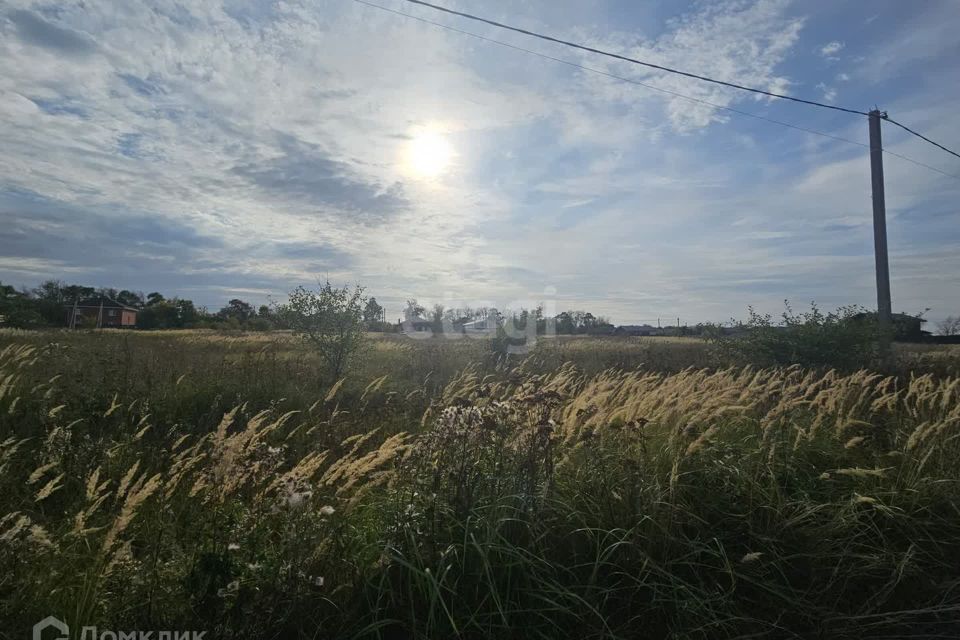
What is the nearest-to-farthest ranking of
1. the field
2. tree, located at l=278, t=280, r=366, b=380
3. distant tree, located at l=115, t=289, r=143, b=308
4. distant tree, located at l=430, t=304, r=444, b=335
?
the field, tree, located at l=278, t=280, r=366, b=380, distant tree, located at l=430, t=304, r=444, b=335, distant tree, located at l=115, t=289, r=143, b=308

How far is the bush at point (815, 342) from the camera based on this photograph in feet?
39.2

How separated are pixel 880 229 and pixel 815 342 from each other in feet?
9.65

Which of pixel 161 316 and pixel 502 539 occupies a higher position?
pixel 161 316

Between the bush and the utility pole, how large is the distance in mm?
278

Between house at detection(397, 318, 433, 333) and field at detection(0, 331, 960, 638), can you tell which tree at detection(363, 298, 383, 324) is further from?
house at detection(397, 318, 433, 333)

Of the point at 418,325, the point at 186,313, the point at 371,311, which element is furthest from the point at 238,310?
the point at 371,311

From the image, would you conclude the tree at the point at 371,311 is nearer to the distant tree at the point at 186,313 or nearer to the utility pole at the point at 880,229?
the utility pole at the point at 880,229

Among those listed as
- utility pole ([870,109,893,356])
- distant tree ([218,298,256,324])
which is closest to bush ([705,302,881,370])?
utility pole ([870,109,893,356])

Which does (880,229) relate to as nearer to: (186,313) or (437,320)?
(437,320)

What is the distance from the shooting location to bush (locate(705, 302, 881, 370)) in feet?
39.2

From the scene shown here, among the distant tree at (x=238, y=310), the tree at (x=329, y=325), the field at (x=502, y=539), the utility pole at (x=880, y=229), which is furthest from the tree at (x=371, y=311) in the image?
the distant tree at (x=238, y=310)

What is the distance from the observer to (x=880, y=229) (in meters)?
11.8

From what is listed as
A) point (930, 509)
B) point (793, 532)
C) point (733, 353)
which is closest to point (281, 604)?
point (793, 532)

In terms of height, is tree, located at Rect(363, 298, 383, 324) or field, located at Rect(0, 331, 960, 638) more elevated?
tree, located at Rect(363, 298, 383, 324)
